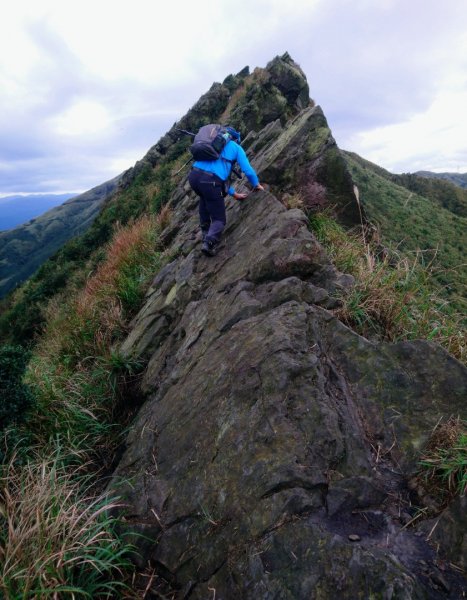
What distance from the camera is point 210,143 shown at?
6547mm

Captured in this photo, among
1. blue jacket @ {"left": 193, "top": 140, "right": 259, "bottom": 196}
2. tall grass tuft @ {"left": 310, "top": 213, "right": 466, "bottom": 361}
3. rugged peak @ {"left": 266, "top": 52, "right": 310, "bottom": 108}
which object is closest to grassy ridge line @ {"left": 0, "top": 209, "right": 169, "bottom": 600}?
blue jacket @ {"left": 193, "top": 140, "right": 259, "bottom": 196}

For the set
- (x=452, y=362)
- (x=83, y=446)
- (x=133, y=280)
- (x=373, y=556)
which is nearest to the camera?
(x=373, y=556)

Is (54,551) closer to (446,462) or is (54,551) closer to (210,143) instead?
(446,462)

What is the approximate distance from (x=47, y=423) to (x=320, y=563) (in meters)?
3.99

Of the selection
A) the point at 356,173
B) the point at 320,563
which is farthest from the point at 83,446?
the point at 356,173

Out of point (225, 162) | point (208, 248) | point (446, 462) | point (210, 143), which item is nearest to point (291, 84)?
point (225, 162)

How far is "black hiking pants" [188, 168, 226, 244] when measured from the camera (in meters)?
6.71

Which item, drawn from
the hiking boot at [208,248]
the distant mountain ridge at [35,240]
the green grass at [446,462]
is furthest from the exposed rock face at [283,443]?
the distant mountain ridge at [35,240]

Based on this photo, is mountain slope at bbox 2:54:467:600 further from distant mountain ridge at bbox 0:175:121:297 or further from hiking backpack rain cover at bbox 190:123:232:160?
distant mountain ridge at bbox 0:175:121:297

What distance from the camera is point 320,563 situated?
8.89 feet

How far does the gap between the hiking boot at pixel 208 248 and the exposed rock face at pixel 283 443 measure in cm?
120

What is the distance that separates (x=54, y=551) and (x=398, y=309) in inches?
171

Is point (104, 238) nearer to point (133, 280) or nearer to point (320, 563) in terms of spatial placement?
point (133, 280)

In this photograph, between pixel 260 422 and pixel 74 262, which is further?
pixel 74 262
